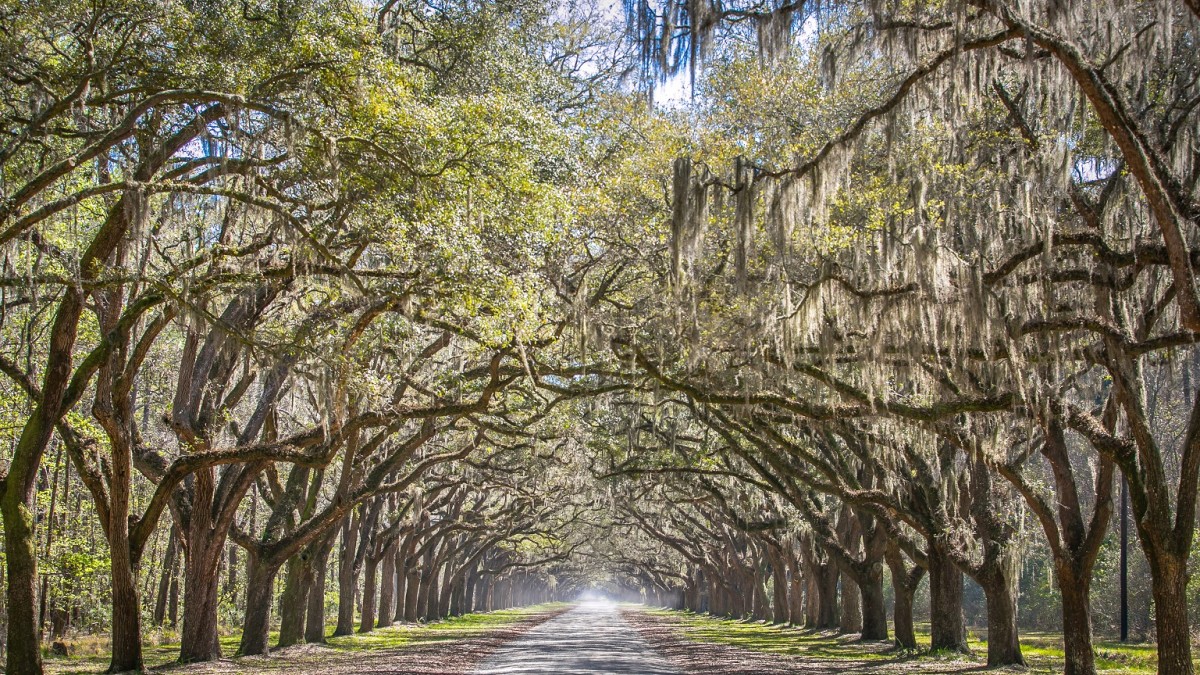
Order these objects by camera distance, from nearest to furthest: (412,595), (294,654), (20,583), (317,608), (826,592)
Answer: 1. (20,583)
2. (294,654)
3. (317,608)
4. (826,592)
5. (412,595)

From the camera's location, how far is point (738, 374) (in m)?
15.5

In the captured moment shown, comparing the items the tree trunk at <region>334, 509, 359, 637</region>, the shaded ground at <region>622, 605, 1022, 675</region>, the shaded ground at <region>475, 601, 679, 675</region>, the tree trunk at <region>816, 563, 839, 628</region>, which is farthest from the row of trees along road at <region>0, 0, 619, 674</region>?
the tree trunk at <region>816, 563, 839, 628</region>

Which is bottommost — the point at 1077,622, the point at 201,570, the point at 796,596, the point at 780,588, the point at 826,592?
the point at 796,596

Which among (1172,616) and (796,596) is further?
(796,596)

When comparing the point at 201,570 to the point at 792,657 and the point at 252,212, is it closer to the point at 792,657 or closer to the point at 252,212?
the point at 252,212

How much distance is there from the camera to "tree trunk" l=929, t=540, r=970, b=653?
1775 cm

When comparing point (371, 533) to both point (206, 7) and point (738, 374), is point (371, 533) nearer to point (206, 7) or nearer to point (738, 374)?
point (738, 374)

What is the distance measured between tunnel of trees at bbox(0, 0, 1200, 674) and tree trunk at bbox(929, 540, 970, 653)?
0.07m

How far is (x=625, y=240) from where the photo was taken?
1387 centimetres

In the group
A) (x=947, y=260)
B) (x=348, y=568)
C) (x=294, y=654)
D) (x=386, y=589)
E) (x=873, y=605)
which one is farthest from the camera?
(x=386, y=589)

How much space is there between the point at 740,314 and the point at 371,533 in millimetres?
18495

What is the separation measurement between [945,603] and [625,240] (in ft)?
33.4

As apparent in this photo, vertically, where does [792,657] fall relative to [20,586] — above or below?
below

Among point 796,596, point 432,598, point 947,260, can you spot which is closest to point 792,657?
point 947,260
